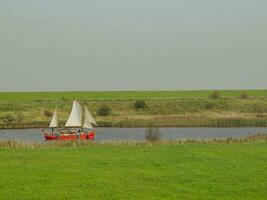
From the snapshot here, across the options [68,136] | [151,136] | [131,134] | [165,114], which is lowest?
[131,134]

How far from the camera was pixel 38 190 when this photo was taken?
2033cm

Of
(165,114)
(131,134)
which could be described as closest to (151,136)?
(131,134)

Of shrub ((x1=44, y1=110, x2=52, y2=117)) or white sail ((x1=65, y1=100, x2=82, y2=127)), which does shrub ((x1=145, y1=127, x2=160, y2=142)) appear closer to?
white sail ((x1=65, y1=100, x2=82, y2=127))

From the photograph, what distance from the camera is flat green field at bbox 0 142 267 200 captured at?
20.0m

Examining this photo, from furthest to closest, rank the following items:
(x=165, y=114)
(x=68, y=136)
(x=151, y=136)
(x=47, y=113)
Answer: (x=165, y=114), (x=47, y=113), (x=68, y=136), (x=151, y=136)

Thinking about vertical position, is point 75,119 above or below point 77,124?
above

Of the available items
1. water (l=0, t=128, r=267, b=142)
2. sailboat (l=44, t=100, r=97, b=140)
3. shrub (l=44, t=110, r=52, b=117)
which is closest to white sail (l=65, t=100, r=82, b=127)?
sailboat (l=44, t=100, r=97, b=140)

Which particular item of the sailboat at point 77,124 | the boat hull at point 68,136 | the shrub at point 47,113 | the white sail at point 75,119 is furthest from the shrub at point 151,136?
the shrub at point 47,113

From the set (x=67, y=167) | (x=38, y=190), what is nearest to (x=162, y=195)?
(x=38, y=190)

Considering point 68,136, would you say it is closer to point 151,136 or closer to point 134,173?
point 151,136

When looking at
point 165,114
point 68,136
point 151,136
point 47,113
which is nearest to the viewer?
point 151,136

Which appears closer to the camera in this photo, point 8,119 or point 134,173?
point 134,173

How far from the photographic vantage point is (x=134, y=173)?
2427cm

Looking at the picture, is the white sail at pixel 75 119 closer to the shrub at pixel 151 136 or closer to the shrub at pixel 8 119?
the shrub at pixel 151 136
